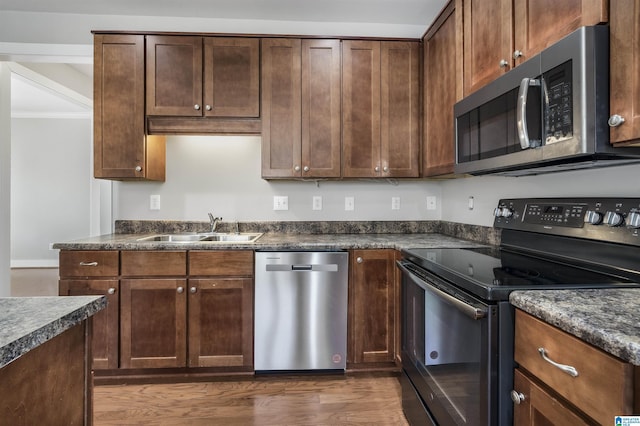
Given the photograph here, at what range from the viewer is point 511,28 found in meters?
1.42

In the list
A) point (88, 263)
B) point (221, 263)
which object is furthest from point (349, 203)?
point (88, 263)

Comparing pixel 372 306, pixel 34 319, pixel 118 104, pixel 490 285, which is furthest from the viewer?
pixel 118 104

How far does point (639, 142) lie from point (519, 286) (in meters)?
0.50

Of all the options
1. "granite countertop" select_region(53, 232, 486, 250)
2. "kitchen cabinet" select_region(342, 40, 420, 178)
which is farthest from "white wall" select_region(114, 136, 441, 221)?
"granite countertop" select_region(53, 232, 486, 250)

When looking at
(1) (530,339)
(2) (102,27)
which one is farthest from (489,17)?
(2) (102,27)

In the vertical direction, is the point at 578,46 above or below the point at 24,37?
below

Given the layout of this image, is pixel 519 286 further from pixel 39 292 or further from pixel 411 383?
pixel 39 292

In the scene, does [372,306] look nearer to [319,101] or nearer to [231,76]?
[319,101]

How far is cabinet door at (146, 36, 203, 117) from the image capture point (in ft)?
7.82

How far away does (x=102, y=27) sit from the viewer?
2629 mm

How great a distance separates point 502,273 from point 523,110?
57cm

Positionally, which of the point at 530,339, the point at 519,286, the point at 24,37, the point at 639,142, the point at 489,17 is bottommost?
the point at 530,339

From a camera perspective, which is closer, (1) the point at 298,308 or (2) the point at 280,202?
(1) the point at 298,308

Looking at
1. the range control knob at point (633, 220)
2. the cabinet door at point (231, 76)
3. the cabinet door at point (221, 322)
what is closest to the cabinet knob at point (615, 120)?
the range control knob at point (633, 220)
